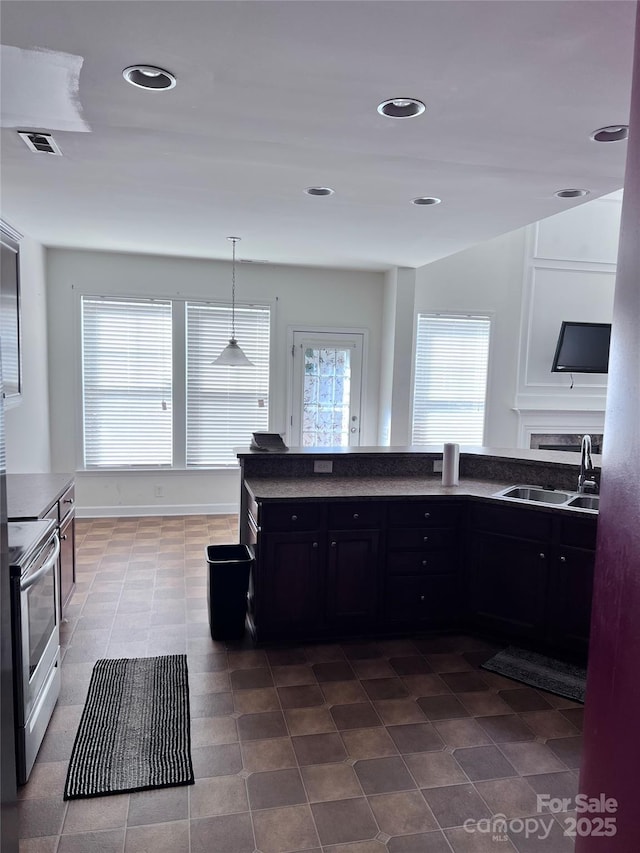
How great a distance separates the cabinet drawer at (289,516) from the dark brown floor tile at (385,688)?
2.93 feet

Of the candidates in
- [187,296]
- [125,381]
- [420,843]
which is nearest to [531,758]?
[420,843]

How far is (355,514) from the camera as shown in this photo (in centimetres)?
347

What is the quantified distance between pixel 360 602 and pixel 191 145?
269 centimetres

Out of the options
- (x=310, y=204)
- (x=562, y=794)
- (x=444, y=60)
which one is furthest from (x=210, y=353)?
(x=562, y=794)

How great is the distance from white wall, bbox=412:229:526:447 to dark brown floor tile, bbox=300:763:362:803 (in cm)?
514

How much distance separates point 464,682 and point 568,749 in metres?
0.63

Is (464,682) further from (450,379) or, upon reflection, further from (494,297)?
(494,297)

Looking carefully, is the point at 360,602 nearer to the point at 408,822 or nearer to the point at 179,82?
the point at 408,822

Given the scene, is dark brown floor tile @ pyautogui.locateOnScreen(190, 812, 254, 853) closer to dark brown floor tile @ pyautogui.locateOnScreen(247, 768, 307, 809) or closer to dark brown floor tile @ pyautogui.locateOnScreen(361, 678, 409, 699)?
dark brown floor tile @ pyautogui.locateOnScreen(247, 768, 307, 809)

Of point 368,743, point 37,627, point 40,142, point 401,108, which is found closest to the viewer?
point 401,108

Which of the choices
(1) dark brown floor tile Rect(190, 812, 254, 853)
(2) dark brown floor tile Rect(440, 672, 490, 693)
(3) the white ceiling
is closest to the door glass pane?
(3) the white ceiling

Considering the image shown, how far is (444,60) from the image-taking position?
196 cm

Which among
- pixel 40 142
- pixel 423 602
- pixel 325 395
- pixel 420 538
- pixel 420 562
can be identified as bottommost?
pixel 423 602

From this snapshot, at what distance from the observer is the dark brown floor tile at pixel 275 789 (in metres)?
2.20
